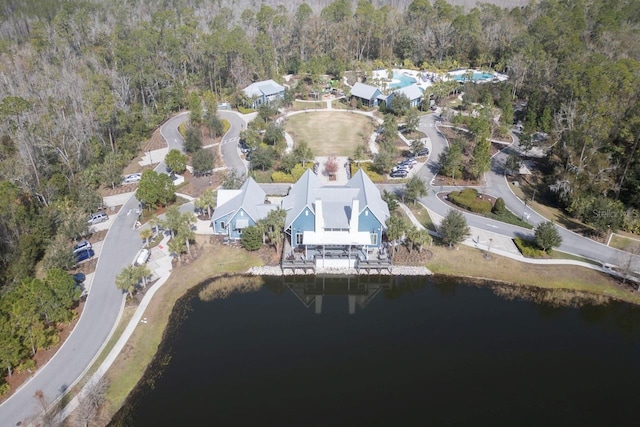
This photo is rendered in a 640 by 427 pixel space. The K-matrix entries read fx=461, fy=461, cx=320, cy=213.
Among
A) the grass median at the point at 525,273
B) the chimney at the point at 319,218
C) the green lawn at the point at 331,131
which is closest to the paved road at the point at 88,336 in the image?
the chimney at the point at 319,218

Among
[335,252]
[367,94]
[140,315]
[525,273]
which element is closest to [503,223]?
[525,273]

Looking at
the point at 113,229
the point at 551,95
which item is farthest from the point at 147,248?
the point at 551,95

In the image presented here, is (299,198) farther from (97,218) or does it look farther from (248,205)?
(97,218)

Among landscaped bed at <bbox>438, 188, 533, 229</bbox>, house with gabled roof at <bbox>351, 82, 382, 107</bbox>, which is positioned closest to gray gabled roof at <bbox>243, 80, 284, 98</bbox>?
house with gabled roof at <bbox>351, 82, 382, 107</bbox>

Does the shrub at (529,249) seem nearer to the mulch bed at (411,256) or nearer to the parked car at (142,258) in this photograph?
the mulch bed at (411,256)

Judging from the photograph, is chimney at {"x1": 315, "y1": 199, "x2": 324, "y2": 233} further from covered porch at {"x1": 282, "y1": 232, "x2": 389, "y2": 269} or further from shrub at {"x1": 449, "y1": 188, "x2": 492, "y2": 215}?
shrub at {"x1": 449, "y1": 188, "x2": 492, "y2": 215}
